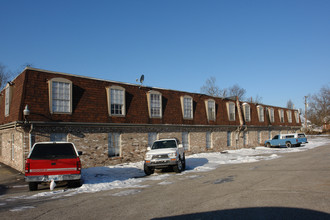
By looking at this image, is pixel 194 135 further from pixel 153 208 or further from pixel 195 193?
pixel 153 208

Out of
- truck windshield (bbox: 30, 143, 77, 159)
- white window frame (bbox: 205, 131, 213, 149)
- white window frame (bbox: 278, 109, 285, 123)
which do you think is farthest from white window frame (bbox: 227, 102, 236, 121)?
truck windshield (bbox: 30, 143, 77, 159)

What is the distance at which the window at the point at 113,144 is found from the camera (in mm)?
18828

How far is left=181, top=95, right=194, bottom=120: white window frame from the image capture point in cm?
2453

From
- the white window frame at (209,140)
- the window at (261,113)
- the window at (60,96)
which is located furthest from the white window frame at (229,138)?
the window at (60,96)

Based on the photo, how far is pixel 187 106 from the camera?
25.1 metres

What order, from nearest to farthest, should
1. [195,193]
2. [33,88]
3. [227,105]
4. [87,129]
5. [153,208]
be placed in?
[153,208] < [195,193] < [33,88] < [87,129] < [227,105]

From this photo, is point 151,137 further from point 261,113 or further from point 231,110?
point 261,113

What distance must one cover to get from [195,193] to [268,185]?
2.84m

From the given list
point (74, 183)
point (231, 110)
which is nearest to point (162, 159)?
point (74, 183)

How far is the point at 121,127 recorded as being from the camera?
19.4 m

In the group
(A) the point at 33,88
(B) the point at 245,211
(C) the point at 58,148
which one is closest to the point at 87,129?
(A) the point at 33,88

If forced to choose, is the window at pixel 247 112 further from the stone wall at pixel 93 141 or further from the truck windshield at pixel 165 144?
the truck windshield at pixel 165 144

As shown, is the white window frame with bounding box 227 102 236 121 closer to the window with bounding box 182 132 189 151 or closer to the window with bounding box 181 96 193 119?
the window with bounding box 181 96 193 119

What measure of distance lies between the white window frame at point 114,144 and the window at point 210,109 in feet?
37.2
